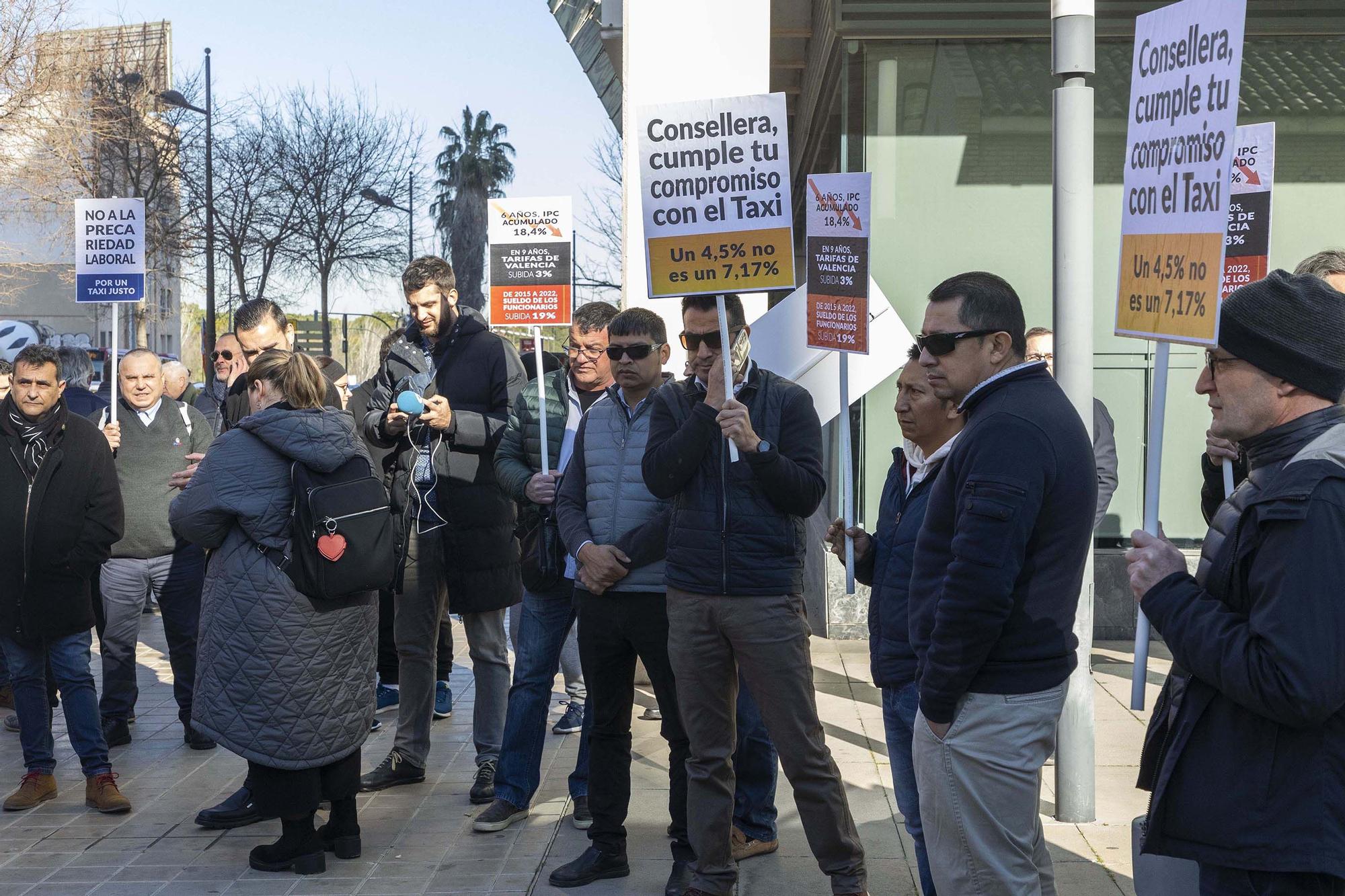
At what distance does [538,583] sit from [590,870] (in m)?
1.24

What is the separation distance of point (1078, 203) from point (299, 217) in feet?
108

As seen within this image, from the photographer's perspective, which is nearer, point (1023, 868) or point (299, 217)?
point (1023, 868)

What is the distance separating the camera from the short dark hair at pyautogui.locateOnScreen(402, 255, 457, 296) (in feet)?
20.9

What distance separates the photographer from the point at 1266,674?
8.01 feet

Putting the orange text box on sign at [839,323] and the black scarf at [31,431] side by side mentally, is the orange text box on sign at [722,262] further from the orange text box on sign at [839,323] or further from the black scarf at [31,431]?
the black scarf at [31,431]

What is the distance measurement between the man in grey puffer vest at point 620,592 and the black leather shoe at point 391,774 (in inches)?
61.4

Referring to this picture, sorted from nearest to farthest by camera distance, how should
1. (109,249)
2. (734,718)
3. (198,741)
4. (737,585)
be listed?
(737,585)
(734,718)
(198,741)
(109,249)

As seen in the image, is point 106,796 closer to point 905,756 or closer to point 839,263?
point 905,756

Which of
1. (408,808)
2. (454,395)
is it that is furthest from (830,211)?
(408,808)

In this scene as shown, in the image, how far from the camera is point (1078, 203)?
5477 millimetres

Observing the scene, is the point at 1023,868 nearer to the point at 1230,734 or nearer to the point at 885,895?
the point at 1230,734

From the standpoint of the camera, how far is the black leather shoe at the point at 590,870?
5.02 metres

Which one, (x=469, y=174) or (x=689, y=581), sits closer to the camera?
(x=689, y=581)

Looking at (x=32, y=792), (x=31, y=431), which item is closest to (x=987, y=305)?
(x=31, y=431)
